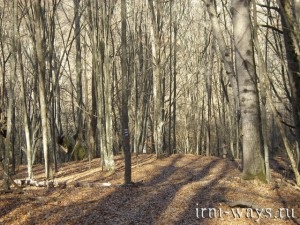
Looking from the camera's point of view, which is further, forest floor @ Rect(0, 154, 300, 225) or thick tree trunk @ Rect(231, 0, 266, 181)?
thick tree trunk @ Rect(231, 0, 266, 181)

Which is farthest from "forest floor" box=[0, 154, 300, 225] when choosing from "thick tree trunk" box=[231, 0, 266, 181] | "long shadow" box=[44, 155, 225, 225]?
"thick tree trunk" box=[231, 0, 266, 181]

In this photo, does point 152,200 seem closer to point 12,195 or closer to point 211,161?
point 12,195

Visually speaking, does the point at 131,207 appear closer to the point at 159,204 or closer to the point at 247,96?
the point at 159,204

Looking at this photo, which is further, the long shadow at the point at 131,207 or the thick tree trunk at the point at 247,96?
the thick tree trunk at the point at 247,96

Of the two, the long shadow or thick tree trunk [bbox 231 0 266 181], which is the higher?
thick tree trunk [bbox 231 0 266 181]

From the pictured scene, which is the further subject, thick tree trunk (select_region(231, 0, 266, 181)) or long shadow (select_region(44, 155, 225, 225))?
thick tree trunk (select_region(231, 0, 266, 181))

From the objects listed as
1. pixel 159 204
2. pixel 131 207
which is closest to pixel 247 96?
pixel 159 204

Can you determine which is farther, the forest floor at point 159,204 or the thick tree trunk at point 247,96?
the thick tree trunk at point 247,96

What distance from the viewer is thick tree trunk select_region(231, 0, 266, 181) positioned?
311 inches

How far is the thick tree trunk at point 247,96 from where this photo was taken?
789 centimetres

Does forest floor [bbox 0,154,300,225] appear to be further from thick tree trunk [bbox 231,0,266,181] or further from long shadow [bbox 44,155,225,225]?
thick tree trunk [bbox 231,0,266,181]

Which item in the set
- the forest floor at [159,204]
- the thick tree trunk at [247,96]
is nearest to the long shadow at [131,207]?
the forest floor at [159,204]

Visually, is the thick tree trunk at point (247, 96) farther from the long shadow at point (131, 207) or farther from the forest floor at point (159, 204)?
the long shadow at point (131, 207)

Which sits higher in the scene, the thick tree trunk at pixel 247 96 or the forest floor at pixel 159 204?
the thick tree trunk at pixel 247 96
